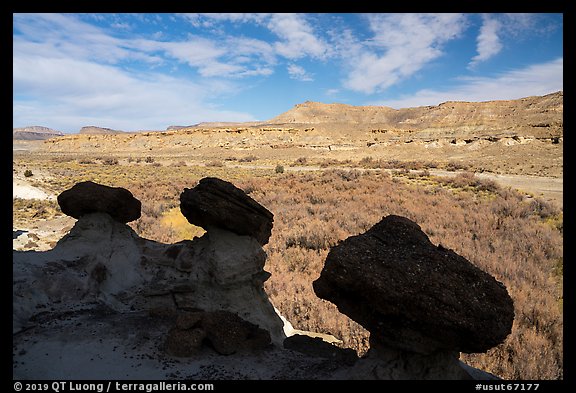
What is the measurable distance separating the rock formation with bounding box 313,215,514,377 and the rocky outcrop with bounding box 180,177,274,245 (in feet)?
11.0

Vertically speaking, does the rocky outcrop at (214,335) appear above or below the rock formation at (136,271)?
below

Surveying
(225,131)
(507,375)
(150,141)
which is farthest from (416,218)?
(150,141)

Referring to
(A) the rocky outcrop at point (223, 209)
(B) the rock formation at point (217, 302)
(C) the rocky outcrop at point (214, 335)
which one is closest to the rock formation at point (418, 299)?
(B) the rock formation at point (217, 302)

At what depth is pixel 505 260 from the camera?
11547 mm

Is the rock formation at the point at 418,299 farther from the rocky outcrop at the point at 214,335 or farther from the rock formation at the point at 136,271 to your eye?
the rock formation at the point at 136,271

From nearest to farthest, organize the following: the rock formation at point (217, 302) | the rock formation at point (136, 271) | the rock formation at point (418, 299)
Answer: the rock formation at point (418, 299)
the rock formation at point (217, 302)
the rock formation at point (136, 271)

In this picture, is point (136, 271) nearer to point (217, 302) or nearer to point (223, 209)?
point (217, 302)

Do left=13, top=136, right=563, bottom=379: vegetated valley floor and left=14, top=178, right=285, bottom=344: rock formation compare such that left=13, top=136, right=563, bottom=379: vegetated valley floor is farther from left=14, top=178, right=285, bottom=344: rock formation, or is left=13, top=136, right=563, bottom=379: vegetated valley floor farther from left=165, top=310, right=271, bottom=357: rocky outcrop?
left=165, top=310, right=271, bottom=357: rocky outcrop

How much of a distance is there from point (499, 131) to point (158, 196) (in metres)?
69.0

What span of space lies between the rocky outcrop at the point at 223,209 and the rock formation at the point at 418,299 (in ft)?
11.0

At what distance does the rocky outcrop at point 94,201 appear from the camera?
8.62 m

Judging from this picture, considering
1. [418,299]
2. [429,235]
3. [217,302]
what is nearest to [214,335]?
[217,302]

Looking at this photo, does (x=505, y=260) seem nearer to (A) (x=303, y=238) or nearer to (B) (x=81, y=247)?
(A) (x=303, y=238)

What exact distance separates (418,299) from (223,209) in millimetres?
4728
